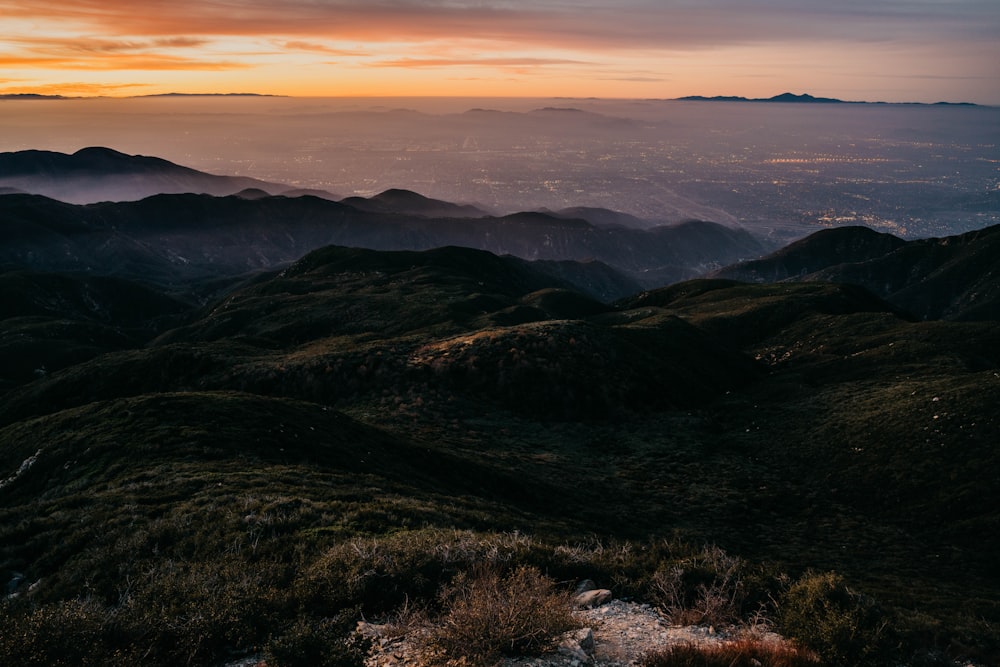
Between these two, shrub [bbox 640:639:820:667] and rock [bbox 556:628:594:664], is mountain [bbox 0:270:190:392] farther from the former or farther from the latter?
shrub [bbox 640:639:820:667]

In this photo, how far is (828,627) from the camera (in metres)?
9.28

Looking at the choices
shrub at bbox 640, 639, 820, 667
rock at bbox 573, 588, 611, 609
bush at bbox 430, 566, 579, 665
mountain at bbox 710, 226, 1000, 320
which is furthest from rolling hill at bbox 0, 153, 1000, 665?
mountain at bbox 710, 226, 1000, 320

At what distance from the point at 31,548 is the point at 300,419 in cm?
1562

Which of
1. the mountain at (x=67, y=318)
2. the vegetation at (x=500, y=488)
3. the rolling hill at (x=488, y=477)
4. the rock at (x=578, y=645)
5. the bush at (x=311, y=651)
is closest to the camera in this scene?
the bush at (x=311, y=651)

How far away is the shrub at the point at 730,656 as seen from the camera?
847 centimetres

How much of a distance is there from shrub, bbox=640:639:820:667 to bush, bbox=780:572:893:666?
0.47m

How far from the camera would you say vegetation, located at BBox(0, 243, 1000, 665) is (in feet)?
33.9

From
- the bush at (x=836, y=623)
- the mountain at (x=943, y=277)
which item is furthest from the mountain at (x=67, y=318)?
the mountain at (x=943, y=277)

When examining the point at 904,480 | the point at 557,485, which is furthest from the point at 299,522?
the point at 904,480

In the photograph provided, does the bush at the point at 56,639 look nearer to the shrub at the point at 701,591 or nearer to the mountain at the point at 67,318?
the shrub at the point at 701,591

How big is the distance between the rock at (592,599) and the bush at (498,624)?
4.42ft

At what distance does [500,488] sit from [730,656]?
20907mm

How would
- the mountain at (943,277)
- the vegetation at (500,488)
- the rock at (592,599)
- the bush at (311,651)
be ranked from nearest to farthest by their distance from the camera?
the bush at (311,651), the vegetation at (500,488), the rock at (592,599), the mountain at (943,277)

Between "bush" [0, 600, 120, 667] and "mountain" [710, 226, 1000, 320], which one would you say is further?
"mountain" [710, 226, 1000, 320]
